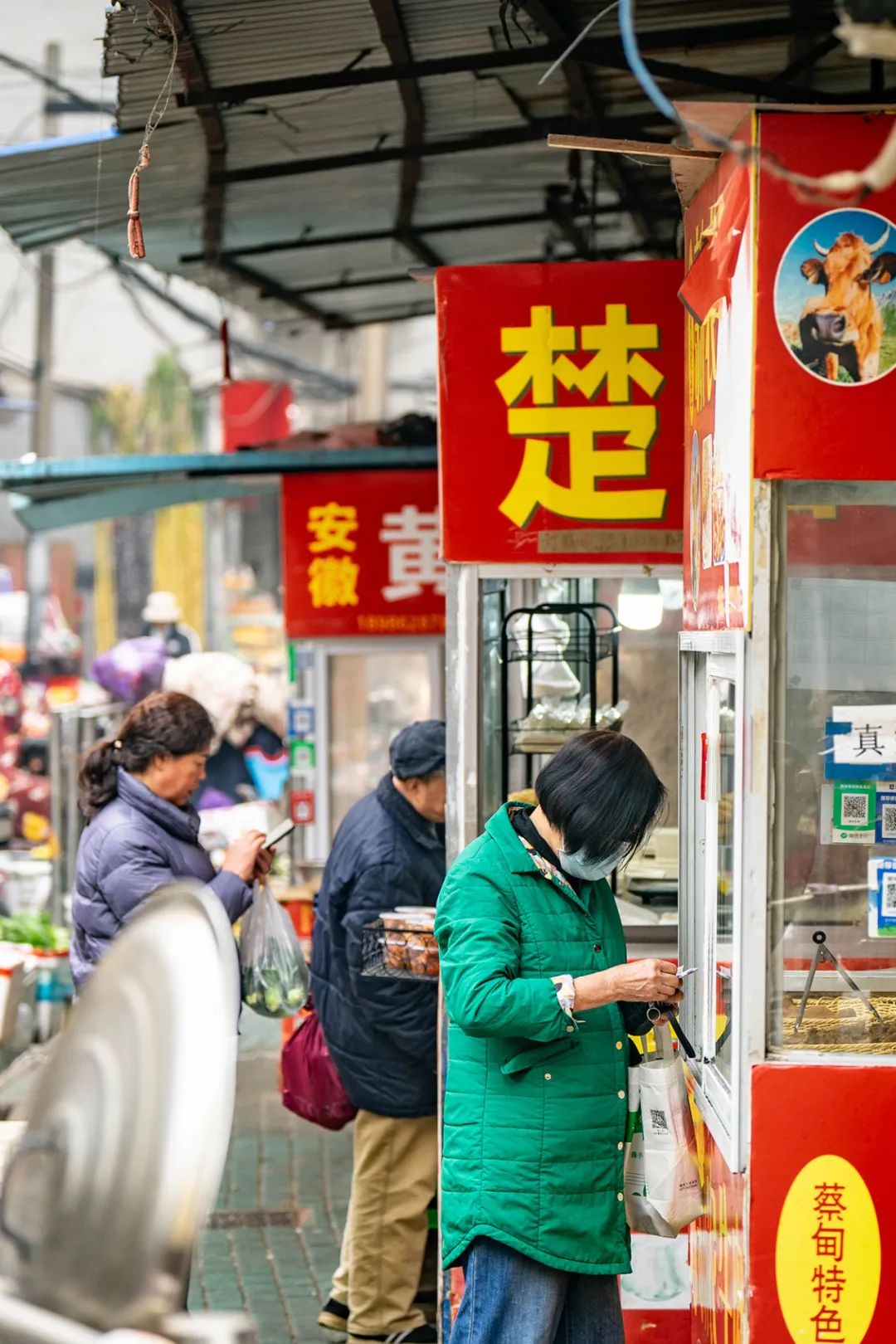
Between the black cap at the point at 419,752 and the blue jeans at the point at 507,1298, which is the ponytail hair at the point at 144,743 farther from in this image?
the blue jeans at the point at 507,1298

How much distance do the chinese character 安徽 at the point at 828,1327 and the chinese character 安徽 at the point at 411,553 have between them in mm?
6010

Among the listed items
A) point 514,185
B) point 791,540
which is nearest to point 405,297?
point 514,185

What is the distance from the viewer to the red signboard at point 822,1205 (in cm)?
336

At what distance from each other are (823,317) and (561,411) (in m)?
1.52

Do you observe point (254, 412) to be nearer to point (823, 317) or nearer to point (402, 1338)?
point (402, 1338)

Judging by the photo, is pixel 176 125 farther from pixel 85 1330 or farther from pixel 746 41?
pixel 85 1330

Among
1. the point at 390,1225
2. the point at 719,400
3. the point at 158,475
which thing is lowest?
the point at 390,1225

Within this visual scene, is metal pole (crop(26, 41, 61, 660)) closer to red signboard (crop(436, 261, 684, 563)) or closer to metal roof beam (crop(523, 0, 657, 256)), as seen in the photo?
metal roof beam (crop(523, 0, 657, 256))

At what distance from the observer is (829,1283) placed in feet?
11.1

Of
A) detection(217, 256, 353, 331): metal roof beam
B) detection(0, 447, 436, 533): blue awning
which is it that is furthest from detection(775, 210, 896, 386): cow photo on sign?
detection(0, 447, 436, 533): blue awning

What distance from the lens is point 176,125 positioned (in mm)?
5691

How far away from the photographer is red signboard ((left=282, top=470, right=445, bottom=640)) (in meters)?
9.06

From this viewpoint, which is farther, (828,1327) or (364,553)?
(364,553)

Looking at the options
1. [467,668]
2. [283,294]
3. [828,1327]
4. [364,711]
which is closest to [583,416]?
[467,668]
